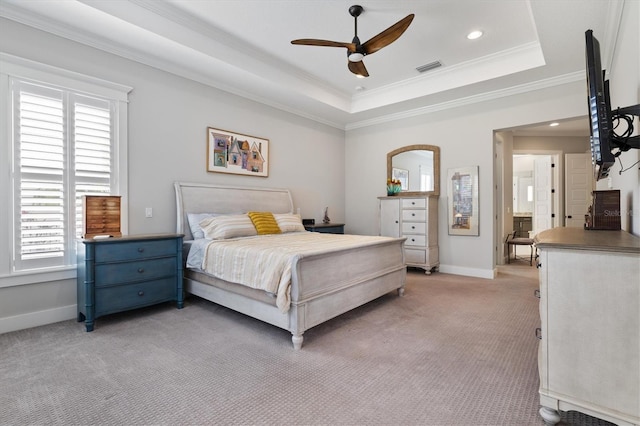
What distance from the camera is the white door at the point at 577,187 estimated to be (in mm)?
6918

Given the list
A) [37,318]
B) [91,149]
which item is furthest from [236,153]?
[37,318]

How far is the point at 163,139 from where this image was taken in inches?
157

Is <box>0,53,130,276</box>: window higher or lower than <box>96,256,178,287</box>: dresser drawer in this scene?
higher

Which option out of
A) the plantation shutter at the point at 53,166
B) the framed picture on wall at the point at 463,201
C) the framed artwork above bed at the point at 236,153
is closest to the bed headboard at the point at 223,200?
the framed artwork above bed at the point at 236,153

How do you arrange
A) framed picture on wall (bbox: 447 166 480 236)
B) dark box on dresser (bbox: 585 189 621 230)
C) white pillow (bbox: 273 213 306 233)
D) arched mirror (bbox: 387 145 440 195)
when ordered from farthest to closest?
arched mirror (bbox: 387 145 440 195) → framed picture on wall (bbox: 447 166 480 236) → white pillow (bbox: 273 213 306 233) → dark box on dresser (bbox: 585 189 621 230)

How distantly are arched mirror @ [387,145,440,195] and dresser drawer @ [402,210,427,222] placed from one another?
0.40 metres

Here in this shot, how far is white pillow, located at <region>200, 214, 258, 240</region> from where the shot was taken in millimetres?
3826

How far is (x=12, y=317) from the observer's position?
291 cm

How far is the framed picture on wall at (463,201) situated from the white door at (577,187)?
3.59 meters

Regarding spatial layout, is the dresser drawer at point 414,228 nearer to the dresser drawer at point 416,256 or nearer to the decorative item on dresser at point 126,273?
the dresser drawer at point 416,256

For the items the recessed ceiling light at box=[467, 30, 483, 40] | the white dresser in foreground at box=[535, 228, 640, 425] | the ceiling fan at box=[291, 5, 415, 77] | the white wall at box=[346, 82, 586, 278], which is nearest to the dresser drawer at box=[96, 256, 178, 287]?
the ceiling fan at box=[291, 5, 415, 77]

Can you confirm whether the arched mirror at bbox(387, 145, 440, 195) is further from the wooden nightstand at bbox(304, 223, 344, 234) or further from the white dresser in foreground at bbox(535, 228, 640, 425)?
the white dresser in foreground at bbox(535, 228, 640, 425)

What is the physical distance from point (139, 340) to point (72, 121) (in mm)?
2335

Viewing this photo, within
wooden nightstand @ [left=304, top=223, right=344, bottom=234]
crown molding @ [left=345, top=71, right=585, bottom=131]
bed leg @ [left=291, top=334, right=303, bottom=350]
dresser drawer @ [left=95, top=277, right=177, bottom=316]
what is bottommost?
bed leg @ [left=291, top=334, right=303, bottom=350]
